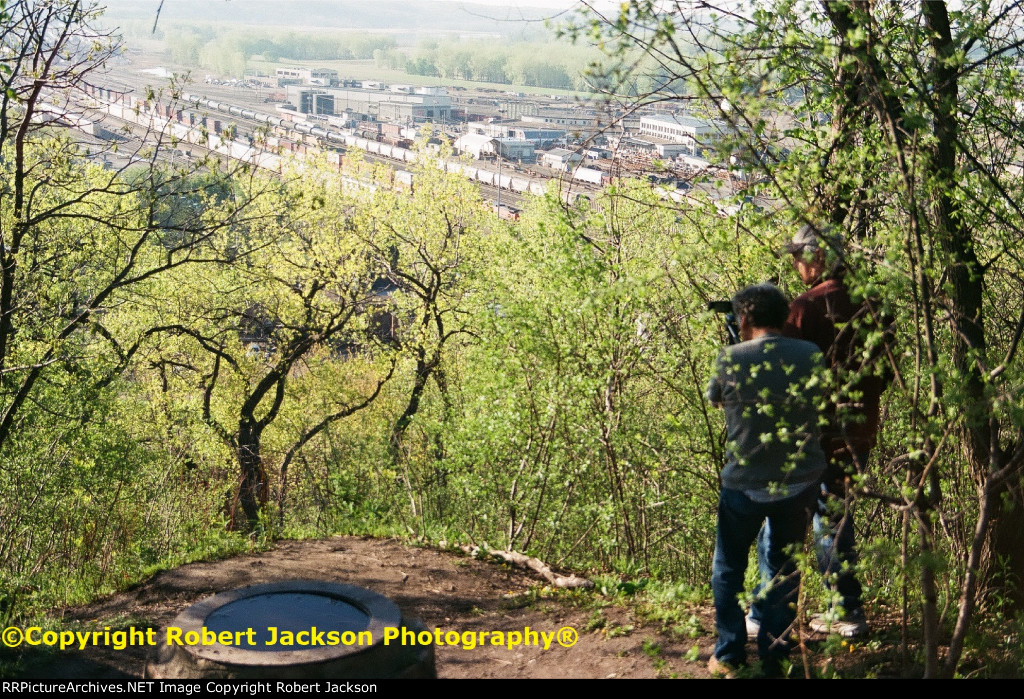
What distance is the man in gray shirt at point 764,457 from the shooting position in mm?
4035

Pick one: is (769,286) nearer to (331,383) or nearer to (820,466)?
(820,466)

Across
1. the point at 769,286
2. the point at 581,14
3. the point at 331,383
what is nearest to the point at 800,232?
the point at 769,286

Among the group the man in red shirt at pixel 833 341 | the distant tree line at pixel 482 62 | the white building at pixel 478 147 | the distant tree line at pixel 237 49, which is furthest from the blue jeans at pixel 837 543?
the distant tree line at pixel 237 49

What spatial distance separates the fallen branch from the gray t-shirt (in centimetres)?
279

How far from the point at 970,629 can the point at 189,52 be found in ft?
564

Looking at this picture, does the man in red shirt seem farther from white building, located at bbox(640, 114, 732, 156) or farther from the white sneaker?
white building, located at bbox(640, 114, 732, 156)

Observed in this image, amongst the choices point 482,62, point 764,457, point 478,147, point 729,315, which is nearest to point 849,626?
point 764,457

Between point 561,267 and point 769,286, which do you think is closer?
point 769,286

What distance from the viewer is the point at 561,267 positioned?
7820 millimetres

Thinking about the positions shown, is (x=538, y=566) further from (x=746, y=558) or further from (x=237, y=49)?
(x=237, y=49)

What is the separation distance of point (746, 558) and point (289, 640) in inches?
86.9

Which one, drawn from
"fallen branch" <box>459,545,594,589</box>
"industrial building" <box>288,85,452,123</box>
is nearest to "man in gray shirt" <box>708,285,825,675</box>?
"fallen branch" <box>459,545,594,589</box>

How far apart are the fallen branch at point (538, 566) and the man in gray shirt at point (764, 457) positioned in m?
2.40

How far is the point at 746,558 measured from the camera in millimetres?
4391
